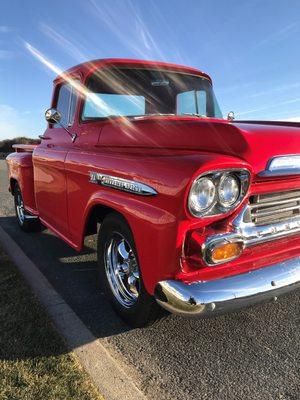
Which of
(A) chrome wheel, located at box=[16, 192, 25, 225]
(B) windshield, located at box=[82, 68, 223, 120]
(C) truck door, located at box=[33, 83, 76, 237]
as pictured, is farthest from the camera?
(A) chrome wheel, located at box=[16, 192, 25, 225]

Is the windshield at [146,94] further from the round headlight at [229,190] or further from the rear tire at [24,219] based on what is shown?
the rear tire at [24,219]

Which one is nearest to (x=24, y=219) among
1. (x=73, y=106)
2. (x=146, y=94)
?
(x=73, y=106)

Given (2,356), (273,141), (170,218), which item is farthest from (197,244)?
(2,356)

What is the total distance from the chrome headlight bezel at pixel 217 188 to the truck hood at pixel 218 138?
11cm

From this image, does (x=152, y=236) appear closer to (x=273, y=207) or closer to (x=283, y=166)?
(x=273, y=207)

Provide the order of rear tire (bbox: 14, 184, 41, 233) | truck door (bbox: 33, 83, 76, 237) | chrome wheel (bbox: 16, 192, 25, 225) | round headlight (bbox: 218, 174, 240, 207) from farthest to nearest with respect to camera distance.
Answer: chrome wheel (bbox: 16, 192, 25, 225), rear tire (bbox: 14, 184, 41, 233), truck door (bbox: 33, 83, 76, 237), round headlight (bbox: 218, 174, 240, 207)

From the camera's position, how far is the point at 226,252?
7.67 feet

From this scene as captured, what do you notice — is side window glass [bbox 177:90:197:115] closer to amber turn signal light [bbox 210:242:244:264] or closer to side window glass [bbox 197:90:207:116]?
side window glass [bbox 197:90:207:116]

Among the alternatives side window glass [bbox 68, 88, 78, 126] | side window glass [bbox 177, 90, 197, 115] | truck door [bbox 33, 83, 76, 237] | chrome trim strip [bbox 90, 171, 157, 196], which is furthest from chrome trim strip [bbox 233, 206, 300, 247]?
side window glass [bbox 68, 88, 78, 126]

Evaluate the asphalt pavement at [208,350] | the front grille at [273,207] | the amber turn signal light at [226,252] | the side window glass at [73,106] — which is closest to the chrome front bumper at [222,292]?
the amber turn signal light at [226,252]

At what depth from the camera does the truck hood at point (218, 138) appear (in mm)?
2441

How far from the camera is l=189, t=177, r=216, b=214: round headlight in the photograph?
2252mm

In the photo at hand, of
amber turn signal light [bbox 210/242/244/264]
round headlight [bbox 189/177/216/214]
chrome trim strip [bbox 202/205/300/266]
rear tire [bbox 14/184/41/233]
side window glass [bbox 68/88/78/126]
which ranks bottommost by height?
rear tire [bbox 14/184/41/233]

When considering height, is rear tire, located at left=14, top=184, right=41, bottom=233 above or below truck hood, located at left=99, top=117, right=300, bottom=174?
below
